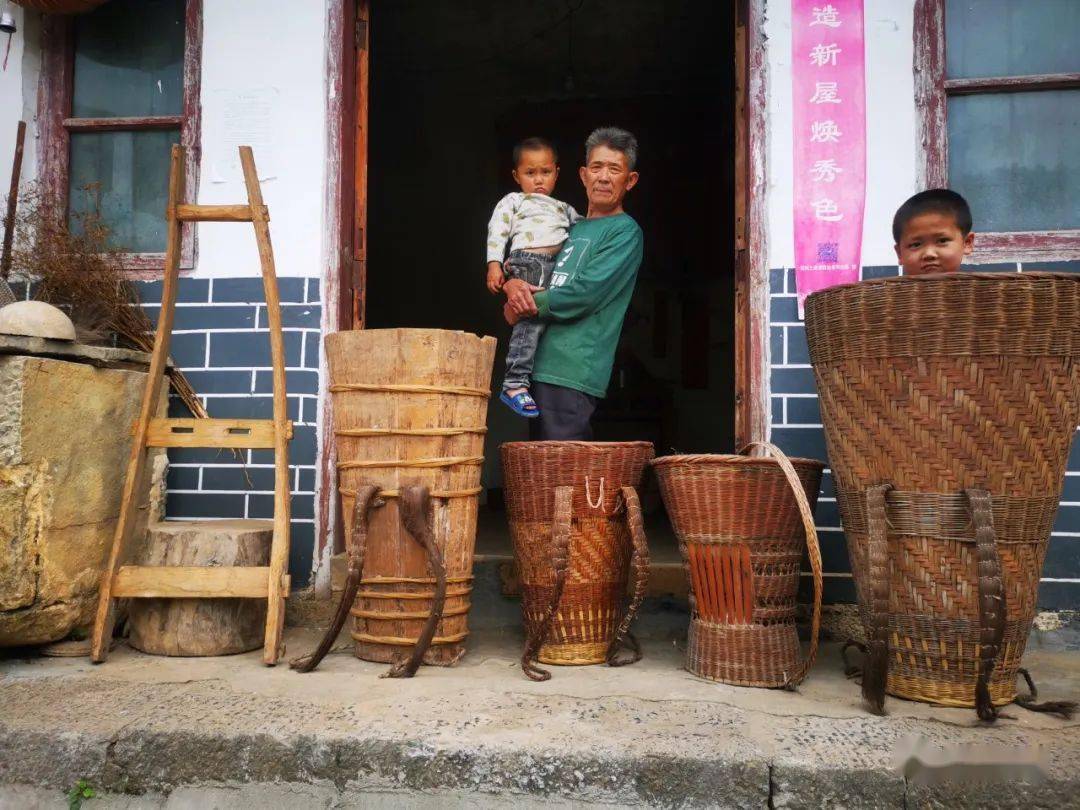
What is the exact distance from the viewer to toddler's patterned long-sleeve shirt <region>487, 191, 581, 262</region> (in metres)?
3.72

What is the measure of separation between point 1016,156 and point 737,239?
122cm

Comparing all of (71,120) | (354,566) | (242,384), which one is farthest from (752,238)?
(71,120)

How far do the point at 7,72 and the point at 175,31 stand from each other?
0.82m

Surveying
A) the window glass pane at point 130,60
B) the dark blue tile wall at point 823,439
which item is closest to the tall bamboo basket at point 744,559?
the dark blue tile wall at point 823,439

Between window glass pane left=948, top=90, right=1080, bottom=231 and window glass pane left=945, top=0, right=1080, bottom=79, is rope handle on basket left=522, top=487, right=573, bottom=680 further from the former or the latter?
window glass pane left=945, top=0, right=1080, bottom=79

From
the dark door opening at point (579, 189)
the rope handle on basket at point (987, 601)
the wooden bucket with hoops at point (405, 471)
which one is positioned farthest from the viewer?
the dark door opening at point (579, 189)

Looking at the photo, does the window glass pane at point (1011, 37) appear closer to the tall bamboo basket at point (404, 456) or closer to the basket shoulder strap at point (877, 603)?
the basket shoulder strap at point (877, 603)

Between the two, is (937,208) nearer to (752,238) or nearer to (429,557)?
(752,238)

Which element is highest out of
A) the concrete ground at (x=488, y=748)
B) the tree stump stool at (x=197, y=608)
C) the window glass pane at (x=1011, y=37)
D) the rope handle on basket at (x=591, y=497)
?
the window glass pane at (x=1011, y=37)

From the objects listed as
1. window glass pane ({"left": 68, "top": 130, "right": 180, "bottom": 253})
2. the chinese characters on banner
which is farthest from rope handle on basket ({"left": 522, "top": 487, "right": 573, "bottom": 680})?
window glass pane ({"left": 68, "top": 130, "right": 180, "bottom": 253})

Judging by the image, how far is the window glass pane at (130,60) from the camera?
4020 mm

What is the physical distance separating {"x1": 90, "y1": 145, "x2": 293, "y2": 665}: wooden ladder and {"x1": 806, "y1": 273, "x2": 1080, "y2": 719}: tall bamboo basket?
6.44 ft

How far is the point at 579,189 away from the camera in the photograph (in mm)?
8547

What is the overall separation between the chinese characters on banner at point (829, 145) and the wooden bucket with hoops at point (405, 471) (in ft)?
5.28
